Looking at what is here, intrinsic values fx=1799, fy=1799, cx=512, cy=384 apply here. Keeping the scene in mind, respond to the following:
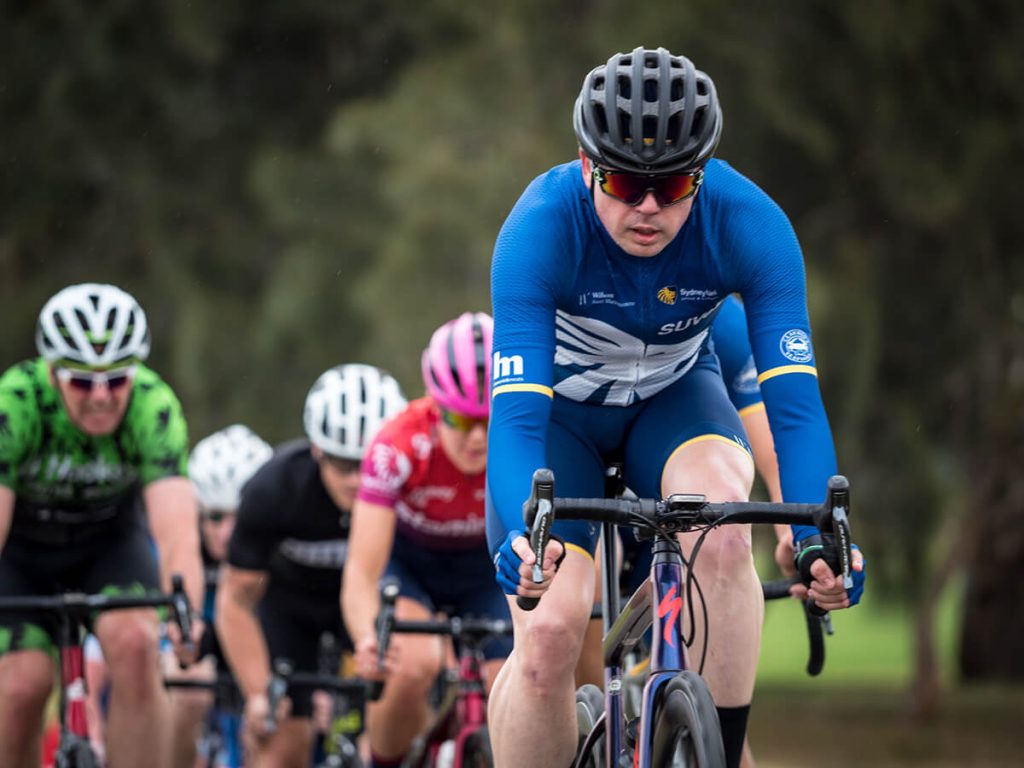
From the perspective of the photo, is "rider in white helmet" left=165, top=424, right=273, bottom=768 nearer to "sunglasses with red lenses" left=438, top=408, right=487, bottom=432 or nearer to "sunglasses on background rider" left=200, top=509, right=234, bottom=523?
"sunglasses on background rider" left=200, top=509, right=234, bottom=523

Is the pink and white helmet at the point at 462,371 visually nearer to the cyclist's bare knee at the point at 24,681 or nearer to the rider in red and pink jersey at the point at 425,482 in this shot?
the rider in red and pink jersey at the point at 425,482

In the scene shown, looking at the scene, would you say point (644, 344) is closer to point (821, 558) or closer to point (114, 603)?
point (821, 558)

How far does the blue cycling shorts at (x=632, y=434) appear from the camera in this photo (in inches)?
197

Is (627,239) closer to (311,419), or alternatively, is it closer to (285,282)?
(311,419)

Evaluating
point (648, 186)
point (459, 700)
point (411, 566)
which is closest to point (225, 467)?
point (411, 566)

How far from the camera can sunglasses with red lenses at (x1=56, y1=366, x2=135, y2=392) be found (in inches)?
273

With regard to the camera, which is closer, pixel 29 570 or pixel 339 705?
pixel 29 570

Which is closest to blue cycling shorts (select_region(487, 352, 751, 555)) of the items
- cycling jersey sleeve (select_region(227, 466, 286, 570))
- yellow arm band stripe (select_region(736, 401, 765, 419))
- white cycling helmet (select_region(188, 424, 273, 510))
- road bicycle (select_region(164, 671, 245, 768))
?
yellow arm band stripe (select_region(736, 401, 765, 419))

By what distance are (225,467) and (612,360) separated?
19.1ft

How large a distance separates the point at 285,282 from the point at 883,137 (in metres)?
4.93

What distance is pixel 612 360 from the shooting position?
199 inches

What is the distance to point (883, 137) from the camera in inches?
499

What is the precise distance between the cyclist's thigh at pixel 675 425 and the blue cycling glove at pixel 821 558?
600 millimetres

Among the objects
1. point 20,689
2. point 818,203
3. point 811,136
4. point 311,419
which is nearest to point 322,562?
point 311,419
